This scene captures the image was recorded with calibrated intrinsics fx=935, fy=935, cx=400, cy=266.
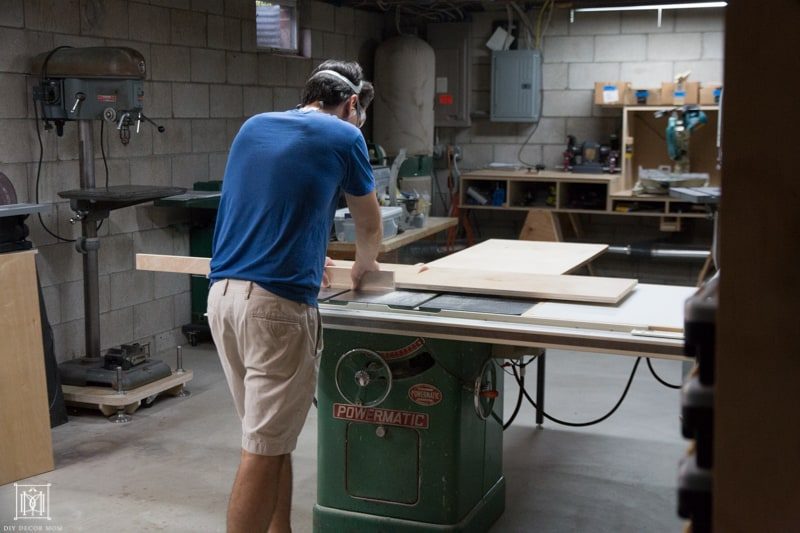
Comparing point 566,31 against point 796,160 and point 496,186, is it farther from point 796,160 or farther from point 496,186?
point 796,160

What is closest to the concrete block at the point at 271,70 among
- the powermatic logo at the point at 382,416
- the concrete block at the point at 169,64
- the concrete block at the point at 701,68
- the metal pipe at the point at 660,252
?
the concrete block at the point at 169,64

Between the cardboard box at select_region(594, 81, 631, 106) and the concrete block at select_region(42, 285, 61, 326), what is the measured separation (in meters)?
3.86

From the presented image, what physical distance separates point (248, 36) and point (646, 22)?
2.77 meters

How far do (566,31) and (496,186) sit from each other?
4.01 feet

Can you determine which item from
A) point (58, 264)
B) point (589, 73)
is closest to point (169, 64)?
point (58, 264)

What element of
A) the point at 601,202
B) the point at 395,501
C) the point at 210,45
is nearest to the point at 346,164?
the point at 395,501

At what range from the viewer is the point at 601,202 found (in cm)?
643

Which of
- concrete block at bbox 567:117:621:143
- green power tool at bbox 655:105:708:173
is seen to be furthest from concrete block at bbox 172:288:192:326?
concrete block at bbox 567:117:621:143

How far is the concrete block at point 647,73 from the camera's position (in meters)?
6.46

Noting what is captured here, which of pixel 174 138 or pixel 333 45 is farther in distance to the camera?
pixel 333 45

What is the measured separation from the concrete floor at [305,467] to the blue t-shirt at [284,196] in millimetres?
1074

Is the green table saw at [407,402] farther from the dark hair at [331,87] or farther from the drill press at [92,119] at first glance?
the drill press at [92,119]

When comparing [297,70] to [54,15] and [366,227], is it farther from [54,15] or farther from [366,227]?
[366,227]

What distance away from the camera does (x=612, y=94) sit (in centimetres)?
641
